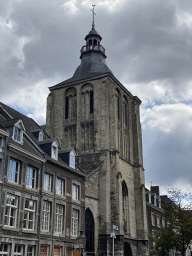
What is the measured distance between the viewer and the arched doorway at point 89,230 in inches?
1309

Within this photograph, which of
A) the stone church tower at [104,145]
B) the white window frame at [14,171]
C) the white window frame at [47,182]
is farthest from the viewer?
the stone church tower at [104,145]

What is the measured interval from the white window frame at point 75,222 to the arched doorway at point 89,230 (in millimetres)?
7124

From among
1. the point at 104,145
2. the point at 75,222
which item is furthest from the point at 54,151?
the point at 104,145

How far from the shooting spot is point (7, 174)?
19766mm

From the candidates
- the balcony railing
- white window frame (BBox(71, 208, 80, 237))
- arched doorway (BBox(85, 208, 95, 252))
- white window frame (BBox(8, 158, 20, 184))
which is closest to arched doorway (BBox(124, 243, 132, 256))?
arched doorway (BBox(85, 208, 95, 252))

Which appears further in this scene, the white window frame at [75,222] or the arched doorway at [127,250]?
the arched doorway at [127,250]

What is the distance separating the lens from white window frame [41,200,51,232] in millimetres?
22625

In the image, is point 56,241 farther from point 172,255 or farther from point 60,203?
point 172,255

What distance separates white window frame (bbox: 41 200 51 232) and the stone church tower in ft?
34.5

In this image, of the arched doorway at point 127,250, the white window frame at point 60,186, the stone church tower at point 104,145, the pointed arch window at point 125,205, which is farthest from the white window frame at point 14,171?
the arched doorway at point 127,250

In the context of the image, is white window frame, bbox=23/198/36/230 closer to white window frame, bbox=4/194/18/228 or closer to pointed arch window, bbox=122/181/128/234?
white window frame, bbox=4/194/18/228

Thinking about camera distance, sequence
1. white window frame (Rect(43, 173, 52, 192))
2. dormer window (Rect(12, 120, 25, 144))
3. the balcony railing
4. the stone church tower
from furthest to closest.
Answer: the balcony railing → the stone church tower → white window frame (Rect(43, 173, 52, 192)) → dormer window (Rect(12, 120, 25, 144))

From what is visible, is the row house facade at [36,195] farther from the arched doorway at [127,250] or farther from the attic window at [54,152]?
the arched doorway at [127,250]

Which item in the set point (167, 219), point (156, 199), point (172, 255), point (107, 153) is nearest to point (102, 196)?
point (107, 153)
